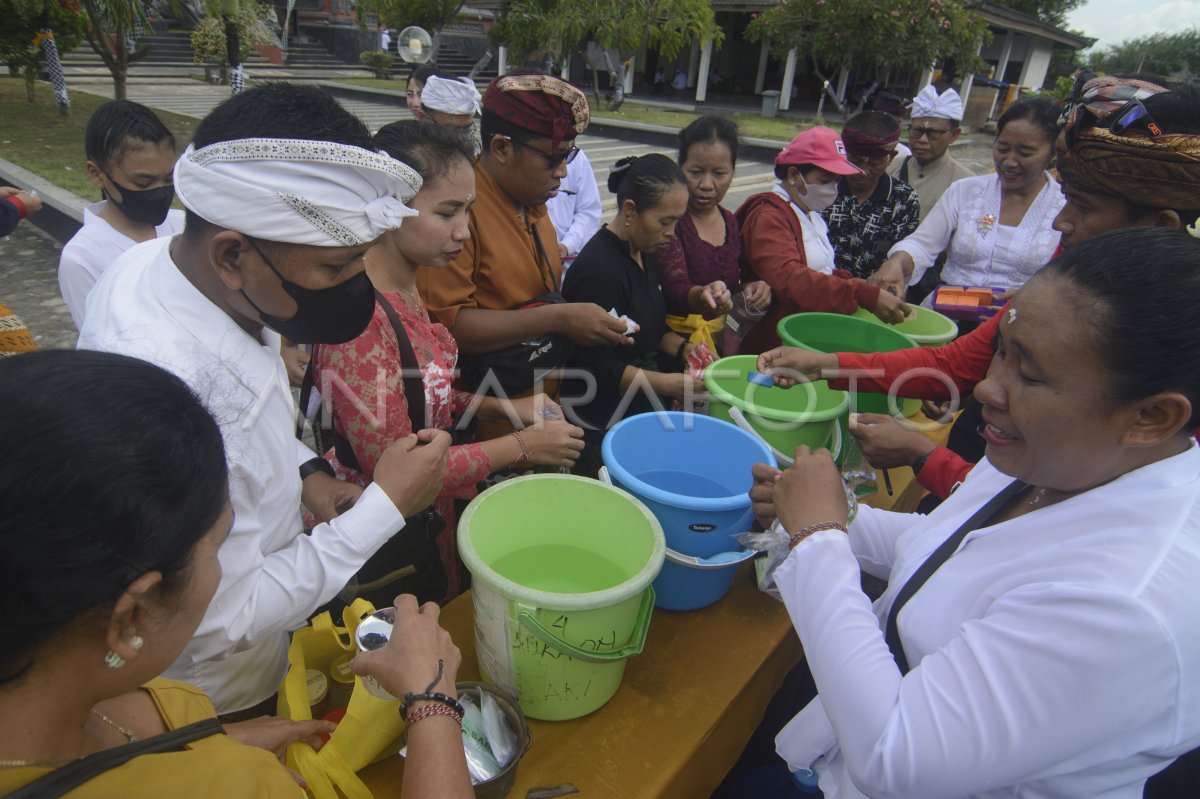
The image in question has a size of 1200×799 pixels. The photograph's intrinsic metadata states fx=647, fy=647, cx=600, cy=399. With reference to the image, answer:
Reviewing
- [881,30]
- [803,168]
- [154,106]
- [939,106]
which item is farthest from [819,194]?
[881,30]

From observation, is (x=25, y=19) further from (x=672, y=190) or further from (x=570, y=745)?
(x=570, y=745)

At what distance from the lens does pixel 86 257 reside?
2.82m

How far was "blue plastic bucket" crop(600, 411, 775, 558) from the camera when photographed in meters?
1.60

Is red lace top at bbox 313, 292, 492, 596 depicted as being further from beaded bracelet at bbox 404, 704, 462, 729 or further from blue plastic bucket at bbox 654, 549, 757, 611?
beaded bracelet at bbox 404, 704, 462, 729

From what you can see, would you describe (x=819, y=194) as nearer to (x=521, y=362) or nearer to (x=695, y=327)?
(x=695, y=327)

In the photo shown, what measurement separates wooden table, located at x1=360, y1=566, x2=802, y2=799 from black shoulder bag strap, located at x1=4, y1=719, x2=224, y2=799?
54cm

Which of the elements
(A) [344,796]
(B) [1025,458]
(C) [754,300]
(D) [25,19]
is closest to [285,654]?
(A) [344,796]

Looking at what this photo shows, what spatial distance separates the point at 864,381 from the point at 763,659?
3.88 feet

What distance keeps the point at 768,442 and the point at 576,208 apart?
2.97 m

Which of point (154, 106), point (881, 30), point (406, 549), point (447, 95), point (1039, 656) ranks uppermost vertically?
point (881, 30)

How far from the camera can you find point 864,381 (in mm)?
2371

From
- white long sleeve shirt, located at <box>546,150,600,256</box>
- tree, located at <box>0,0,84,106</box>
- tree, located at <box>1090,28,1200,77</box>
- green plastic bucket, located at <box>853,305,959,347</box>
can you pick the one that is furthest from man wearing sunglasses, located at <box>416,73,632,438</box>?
tree, located at <box>1090,28,1200,77</box>

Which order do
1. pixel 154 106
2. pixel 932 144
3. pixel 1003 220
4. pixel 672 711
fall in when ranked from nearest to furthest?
pixel 672 711 < pixel 1003 220 < pixel 932 144 < pixel 154 106

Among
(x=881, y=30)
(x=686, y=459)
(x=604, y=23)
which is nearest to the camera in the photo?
(x=686, y=459)
